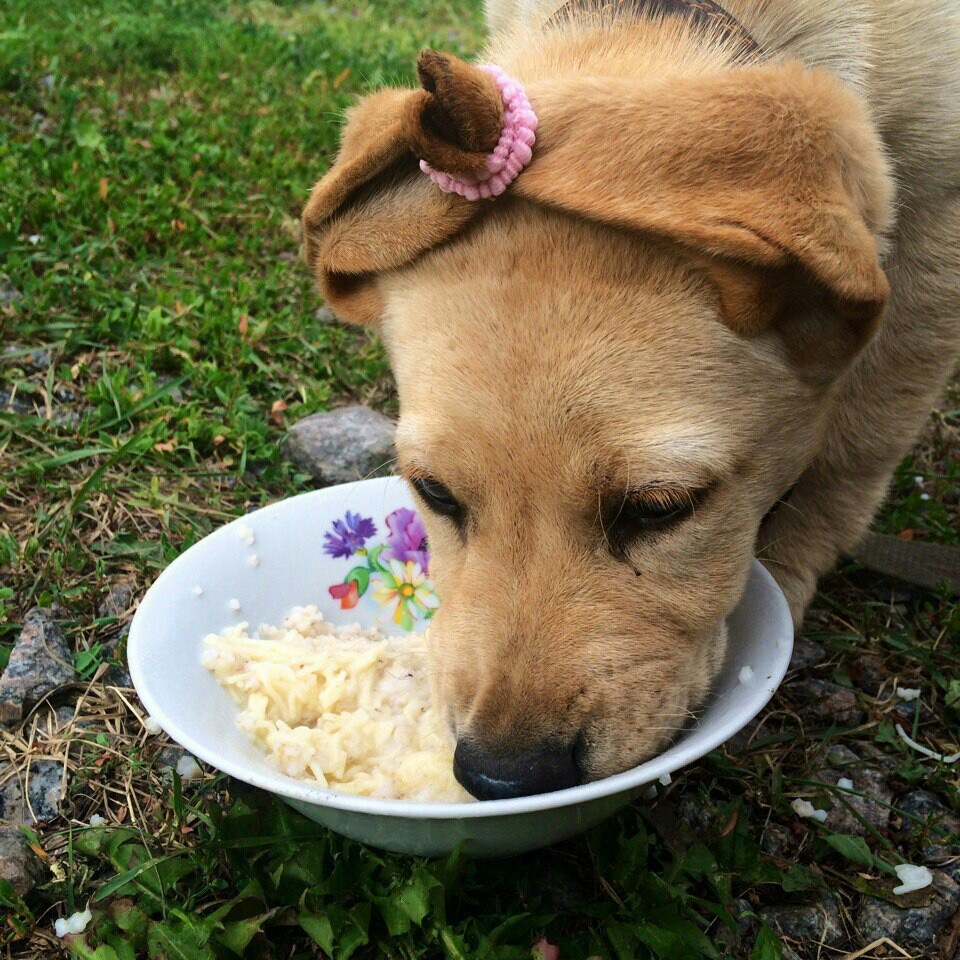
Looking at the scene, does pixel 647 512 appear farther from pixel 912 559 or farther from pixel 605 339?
pixel 912 559

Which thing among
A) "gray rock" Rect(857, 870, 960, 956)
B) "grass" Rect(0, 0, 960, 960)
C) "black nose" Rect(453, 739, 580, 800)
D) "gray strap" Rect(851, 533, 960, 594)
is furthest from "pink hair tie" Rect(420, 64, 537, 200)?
"gray strap" Rect(851, 533, 960, 594)

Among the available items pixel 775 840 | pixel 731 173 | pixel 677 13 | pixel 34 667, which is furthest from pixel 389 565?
pixel 677 13

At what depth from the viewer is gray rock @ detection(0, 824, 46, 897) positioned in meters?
2.42

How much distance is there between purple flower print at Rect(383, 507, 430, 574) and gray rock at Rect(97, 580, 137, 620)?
2.89 ft

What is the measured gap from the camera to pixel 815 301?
232 centimetres

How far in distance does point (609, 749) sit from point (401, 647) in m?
0.89

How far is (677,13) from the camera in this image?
2650 millimetres

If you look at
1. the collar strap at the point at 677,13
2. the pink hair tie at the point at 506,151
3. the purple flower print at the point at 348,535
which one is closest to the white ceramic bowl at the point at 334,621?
the purple flower print at the point at 348,535

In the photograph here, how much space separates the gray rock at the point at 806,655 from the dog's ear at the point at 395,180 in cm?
183

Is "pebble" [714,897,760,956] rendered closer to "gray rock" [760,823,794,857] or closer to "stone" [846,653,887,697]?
"gray rock" [760,823,794,857]

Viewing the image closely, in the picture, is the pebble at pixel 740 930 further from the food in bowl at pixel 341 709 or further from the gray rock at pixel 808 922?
the food in bowl at pixel 341 709

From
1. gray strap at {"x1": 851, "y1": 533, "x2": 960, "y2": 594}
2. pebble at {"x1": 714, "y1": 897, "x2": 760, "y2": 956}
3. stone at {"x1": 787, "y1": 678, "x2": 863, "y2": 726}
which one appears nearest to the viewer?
pebble at {"x1": 714, "y1": 897, "x2": 760, "y2": 956}

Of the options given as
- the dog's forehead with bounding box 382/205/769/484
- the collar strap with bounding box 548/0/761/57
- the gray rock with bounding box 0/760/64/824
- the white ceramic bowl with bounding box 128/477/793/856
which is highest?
the collar strap with bounding box 548/0/761/57

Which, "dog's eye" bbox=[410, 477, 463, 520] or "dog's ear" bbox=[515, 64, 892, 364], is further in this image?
"dog's eye" bbox=[410, 477, 463, 520]
